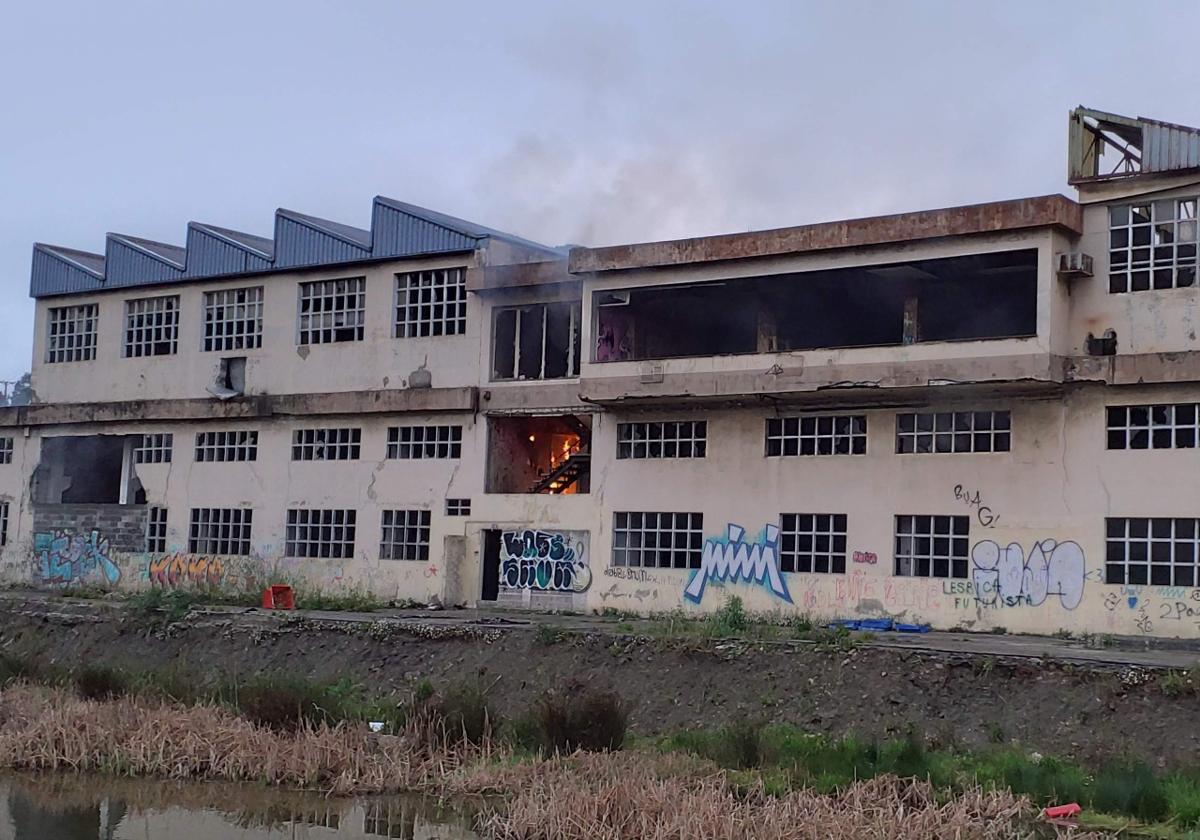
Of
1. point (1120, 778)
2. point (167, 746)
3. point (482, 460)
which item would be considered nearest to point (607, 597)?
point (482, 460)

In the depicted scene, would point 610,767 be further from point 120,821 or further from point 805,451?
point 805,451

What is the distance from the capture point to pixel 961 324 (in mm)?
27391

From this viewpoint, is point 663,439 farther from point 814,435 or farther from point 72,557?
point 72,557

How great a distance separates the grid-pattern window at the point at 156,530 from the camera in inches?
1296

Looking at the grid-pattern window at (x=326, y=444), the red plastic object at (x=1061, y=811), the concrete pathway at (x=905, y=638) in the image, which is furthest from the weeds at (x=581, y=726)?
the grid-pattern window at (x=326, y=444)

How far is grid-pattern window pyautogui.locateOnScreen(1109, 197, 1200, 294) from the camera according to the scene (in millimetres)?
21922

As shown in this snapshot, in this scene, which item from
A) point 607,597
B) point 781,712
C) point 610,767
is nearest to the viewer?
point 610,767

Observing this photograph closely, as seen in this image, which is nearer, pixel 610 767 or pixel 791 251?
pixel 610 767

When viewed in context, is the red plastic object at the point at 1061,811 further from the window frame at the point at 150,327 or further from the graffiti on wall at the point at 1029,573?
the window frame at the point at 150,327

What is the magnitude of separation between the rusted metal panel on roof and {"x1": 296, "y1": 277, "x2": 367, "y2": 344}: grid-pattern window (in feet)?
19.8

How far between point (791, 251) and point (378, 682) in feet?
32.6

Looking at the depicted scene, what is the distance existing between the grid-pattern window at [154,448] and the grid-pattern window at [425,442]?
6.49m

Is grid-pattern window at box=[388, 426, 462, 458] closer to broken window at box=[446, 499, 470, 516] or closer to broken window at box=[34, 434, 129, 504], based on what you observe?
broken window at box=[446, 499, 470, 516]

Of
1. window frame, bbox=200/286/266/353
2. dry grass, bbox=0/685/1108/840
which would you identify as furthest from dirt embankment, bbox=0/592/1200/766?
window frame, bbox=200/286/266/353
